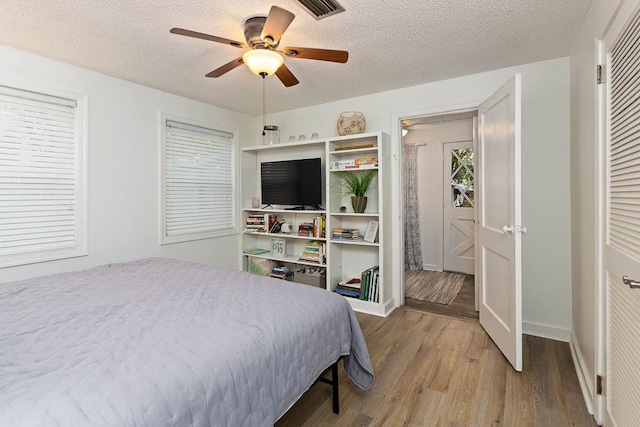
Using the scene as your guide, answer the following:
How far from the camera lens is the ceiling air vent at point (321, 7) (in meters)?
1.75

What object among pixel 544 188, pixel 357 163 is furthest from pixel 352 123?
pixel 544 188

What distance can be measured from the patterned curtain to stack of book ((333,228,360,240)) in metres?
2.12

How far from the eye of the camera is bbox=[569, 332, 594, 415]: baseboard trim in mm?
1818

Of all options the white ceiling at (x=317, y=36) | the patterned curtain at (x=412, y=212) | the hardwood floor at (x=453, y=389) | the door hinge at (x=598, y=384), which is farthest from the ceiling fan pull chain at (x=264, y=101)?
the door hinge at (x=598, y=384)

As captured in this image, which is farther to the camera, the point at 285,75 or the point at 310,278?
the point at 310,278

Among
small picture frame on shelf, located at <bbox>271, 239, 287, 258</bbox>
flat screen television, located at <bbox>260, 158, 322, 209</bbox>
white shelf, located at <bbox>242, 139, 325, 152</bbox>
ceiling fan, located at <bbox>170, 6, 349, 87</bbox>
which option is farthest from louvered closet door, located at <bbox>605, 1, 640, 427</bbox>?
small picture frame on shelf, located at <bbox>271, 239, 287, 258</bbox>

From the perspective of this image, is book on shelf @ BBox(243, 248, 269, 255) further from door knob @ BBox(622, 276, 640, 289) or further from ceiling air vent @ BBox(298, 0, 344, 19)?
door knob @ BBox(622, 276, 640, 289)

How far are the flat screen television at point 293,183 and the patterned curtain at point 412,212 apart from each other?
7.39ft

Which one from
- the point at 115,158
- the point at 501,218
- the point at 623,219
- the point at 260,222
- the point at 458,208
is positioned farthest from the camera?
the point at 458,208

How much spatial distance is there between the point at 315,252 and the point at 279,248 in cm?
62

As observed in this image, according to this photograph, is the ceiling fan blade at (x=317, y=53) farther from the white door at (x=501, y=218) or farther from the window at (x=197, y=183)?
the window at (x=197, y=183)

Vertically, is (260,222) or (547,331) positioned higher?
(260,222)

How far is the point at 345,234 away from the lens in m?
3.48

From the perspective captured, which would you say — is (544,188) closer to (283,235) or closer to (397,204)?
(397,204)
